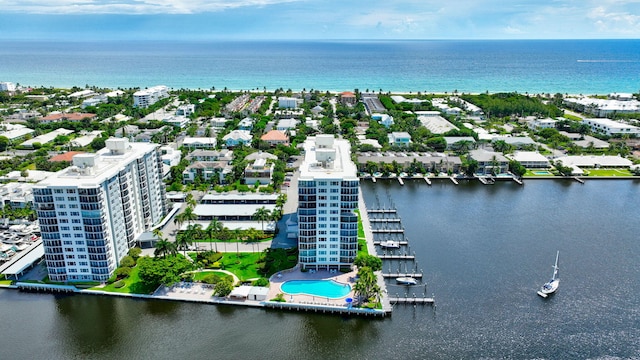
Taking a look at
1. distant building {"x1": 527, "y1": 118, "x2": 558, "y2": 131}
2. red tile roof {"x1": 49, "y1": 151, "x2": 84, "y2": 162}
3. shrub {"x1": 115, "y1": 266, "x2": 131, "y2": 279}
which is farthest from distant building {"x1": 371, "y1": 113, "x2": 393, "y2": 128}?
shrub {"x1": 115, "y1": 266, "x2": 131, "y2": 279}

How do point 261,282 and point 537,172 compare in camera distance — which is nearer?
Result: point 261,282

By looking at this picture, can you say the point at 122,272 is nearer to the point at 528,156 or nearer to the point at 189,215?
the point at 189,215

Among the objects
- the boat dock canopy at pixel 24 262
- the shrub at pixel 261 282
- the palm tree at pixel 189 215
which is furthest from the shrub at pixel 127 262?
the shrub at pixel 261 282

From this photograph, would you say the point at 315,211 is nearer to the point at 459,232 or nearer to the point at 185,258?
the point at 185,258

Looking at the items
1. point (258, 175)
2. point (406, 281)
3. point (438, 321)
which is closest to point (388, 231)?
point (406, 281)

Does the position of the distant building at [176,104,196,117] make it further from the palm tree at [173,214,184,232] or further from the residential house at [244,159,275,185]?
the palm tree at [173,214,184,232]

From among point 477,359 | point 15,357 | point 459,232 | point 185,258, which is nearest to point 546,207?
point 459,232

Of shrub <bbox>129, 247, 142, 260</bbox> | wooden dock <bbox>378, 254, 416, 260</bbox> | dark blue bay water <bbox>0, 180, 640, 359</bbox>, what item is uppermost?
shrub <bbox>129, 247, 142, 260</bbox>
